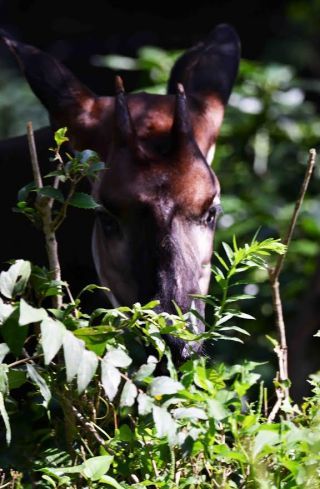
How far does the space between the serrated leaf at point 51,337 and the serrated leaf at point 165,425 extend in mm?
202

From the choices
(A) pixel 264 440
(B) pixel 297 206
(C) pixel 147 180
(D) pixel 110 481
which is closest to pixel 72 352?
(D) pixel 110 481

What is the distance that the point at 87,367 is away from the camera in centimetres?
205

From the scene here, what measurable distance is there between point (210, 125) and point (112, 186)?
717mm

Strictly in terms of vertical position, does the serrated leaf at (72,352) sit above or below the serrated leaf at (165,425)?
above

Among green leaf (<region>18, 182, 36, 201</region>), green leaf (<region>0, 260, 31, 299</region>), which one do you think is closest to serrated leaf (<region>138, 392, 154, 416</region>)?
green leaf (<region>0, 260, 31, 299</region>)

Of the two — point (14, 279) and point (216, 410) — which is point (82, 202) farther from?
point (216, 410)

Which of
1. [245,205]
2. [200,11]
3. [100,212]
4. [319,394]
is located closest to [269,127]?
[245,205]

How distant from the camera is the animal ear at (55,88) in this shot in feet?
13.8

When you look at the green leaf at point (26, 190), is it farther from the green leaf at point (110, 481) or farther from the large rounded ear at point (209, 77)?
the large rounded ear at point (209, 77)

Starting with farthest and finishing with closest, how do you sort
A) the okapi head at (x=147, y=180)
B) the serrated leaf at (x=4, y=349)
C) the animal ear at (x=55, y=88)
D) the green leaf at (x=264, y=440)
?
1. the animal ear at (x=55, y=88)
2. the okapi head at (x=147, y=180)
3. the serrated leaf at (x=4, y=349)
4. the green leaf at (x=264, y=440)

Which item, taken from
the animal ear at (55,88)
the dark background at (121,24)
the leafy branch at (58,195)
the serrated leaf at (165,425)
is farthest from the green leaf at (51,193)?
the dark background at (121,24)

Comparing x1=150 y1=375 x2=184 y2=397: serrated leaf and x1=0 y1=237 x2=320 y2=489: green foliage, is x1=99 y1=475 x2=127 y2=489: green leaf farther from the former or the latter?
x1=150 y1=375 x2=184 y2=397: serrated leaf

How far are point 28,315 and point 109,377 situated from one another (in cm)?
18

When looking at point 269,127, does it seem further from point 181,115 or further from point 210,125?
point 181,115
